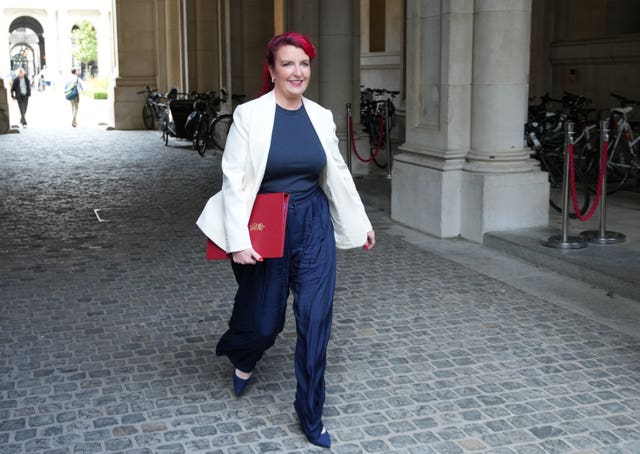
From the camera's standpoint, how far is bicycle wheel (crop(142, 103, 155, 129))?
966 inches

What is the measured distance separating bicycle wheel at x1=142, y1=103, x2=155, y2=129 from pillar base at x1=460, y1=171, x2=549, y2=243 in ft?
55.9

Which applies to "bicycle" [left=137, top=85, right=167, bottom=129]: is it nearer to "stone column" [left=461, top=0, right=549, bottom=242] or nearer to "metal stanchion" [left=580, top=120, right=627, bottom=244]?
"stone column" [left=461, top=0, right=549, bottom=242]

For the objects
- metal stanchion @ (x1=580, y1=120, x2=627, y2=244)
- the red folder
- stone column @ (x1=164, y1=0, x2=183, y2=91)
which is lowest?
metal stanchion @ (x1=580, y1=120, x2=627, y2=244)

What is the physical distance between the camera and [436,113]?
9117 millimetres

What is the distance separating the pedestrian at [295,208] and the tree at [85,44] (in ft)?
257

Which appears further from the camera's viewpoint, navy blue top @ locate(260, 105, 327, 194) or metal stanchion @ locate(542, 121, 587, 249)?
metal stanchion @ locate(542, 121, 587, 249)

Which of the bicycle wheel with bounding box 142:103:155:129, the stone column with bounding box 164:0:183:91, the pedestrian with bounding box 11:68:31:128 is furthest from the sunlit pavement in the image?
the stone column with bounding box 164:0:183:91

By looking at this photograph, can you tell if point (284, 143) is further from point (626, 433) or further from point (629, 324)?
point (629, 324)

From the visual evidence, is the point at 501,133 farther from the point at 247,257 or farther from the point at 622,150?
the point at 247,257

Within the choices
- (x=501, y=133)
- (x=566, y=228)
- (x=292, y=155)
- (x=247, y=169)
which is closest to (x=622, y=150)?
(x=501, y=133)

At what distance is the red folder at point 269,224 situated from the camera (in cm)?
419

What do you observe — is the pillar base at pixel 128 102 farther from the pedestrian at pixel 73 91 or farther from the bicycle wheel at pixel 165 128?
the bicycle wheel at pixel 165 128

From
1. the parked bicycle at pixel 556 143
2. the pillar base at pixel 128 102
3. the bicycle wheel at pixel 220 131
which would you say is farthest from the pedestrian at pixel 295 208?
the pillar base at pixel 128 102

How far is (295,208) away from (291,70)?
644 mm
